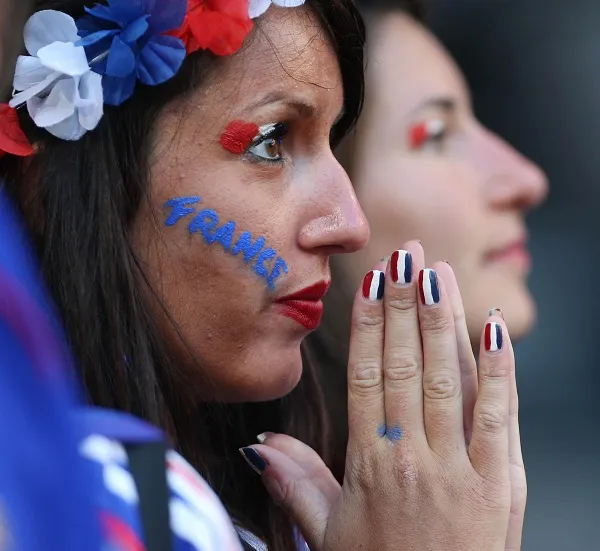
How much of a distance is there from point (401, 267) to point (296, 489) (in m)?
0.53

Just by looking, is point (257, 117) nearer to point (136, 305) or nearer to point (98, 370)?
point (136, 305)

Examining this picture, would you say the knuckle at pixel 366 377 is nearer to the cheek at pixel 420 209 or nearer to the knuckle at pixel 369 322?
the knuckle at pixel 369 322

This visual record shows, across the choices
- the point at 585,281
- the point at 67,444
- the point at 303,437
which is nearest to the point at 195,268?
the point at 303,437

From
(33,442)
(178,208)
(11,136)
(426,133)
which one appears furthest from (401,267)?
(426,133)

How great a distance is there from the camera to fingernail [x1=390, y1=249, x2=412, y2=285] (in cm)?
189

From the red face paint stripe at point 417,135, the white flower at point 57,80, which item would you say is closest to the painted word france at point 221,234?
the white flower at point 57,80

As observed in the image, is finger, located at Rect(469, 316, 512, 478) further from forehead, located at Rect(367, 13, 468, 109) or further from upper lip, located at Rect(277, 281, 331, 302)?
forehead, located at Rect(367, 13, 468, 109)

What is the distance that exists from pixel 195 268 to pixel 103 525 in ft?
3.62

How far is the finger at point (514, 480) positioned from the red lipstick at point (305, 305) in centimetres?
40

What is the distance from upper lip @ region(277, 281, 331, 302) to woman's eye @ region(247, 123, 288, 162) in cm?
27

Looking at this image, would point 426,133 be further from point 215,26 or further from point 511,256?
point 215,26

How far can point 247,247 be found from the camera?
6.31 feet

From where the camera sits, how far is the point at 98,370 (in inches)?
70.9

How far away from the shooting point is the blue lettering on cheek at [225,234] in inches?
75.3
